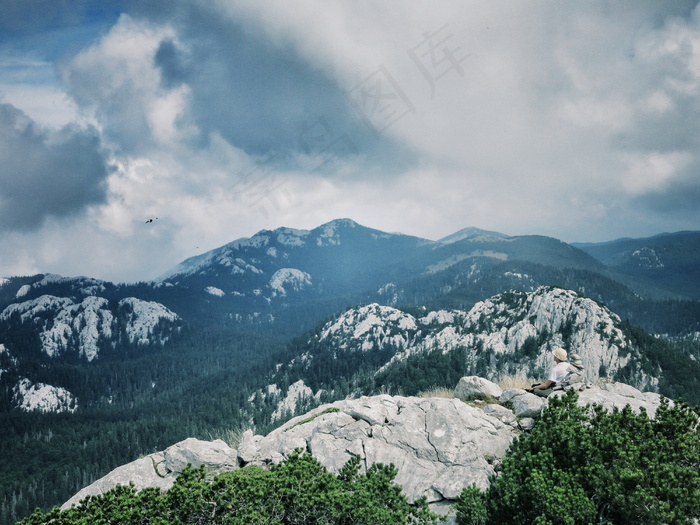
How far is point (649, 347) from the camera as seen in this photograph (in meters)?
135

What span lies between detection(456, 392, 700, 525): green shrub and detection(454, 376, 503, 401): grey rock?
10.00m

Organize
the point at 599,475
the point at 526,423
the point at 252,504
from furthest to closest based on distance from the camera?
the point at 526,423 < the point at 252,504 < the point at 599,475

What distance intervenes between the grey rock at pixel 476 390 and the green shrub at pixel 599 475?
10.00 meters

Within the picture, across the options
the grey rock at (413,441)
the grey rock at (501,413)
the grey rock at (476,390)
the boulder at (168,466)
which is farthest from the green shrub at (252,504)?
the grey rock at (476,390)

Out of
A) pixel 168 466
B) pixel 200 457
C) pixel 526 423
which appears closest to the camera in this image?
pixel 526 423

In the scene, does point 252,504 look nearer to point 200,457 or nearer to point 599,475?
point 200,457

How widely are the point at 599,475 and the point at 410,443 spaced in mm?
9088

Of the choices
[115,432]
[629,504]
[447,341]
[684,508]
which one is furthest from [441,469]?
[115,432]

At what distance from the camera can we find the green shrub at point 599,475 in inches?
381

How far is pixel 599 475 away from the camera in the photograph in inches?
416

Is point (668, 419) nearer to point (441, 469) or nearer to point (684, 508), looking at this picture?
point (684, 508)

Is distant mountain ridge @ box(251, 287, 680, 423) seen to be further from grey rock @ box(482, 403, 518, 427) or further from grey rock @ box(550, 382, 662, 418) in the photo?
grey rock @ box(482, 403, 518, 427)

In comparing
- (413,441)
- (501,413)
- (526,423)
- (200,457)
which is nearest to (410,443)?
(413,441)

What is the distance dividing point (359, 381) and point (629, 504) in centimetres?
18134
